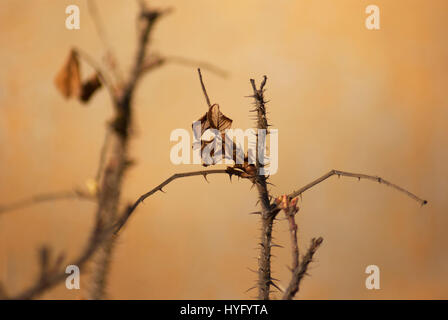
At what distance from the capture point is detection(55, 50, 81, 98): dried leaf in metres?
0.30

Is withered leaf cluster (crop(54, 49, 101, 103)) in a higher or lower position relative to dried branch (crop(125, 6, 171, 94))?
lower

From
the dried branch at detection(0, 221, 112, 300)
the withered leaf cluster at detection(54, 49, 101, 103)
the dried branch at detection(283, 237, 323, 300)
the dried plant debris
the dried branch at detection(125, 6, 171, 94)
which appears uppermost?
the dried branch at detection(125, 6, 171, 94)

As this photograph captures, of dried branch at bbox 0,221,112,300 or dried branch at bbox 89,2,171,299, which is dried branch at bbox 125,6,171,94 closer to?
dried branch at bbox 89,2,171,299

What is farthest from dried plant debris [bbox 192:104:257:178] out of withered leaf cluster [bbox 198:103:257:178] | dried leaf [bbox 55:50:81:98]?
dried leaf [bbox 55:50:81:98]

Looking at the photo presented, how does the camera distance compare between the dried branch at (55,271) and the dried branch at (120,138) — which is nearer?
the dried branch at (55,271)

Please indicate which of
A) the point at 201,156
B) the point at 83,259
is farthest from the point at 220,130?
the point at 83,259

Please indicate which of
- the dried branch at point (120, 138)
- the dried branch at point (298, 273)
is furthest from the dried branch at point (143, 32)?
the dried branch at point (298, 273)

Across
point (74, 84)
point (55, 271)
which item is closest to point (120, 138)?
point (74, 84)

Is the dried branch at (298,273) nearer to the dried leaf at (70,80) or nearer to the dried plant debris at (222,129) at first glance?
the dried plant debris at (222,129)

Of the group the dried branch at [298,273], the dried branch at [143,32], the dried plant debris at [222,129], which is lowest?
the dried branch at [298,273]

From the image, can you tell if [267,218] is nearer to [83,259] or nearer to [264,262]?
[264,262]

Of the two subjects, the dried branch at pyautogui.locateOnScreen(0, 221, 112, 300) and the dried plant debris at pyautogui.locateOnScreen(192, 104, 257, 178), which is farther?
the dried plant debris at pyautogui.locateOnScreen(192, 104, 257, 178)

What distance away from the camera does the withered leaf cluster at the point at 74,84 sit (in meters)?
0.30

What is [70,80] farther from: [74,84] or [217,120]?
[217,120]
